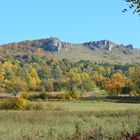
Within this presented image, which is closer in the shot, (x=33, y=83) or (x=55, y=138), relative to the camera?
(x=55, y=138)

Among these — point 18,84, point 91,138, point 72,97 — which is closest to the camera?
point 91,138

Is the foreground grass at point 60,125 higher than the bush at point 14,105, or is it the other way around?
the foreground grass at point 60,125

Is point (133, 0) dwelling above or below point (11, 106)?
above

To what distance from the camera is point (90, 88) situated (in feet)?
588

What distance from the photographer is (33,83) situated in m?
184

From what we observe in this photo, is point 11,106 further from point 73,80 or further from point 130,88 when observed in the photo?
point 73,80

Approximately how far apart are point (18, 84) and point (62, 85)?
849 inches

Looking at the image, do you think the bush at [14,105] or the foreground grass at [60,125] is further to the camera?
the bush at [14,105]

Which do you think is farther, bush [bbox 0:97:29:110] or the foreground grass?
bush [bbox 0:97:29:110]

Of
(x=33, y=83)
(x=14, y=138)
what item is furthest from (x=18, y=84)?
(x=14, y=138)

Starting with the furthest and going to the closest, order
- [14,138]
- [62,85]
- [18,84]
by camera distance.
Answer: [62,85]
[18,84]
[14,138]

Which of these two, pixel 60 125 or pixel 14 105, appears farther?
pixel 14 105

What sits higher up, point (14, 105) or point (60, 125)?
point (60, 125)

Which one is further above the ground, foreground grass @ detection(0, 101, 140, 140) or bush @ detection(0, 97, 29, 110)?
foreground grass @ detection(0, 101, 140, 140)
